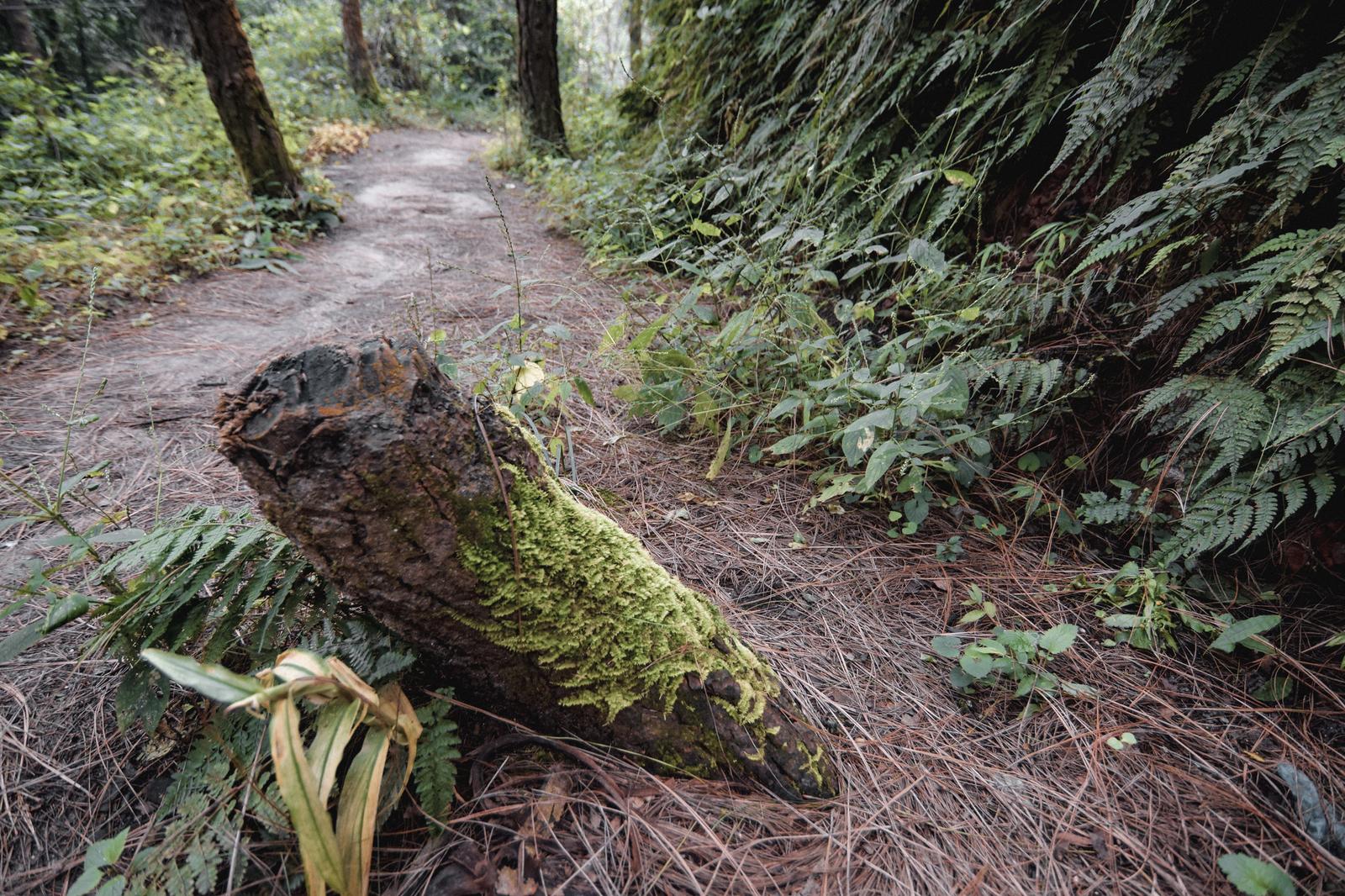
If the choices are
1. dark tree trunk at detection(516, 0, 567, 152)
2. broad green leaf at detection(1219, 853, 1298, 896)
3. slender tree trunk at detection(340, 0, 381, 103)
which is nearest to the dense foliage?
broad green leaf at detection(1219, 853, 1298, 896)

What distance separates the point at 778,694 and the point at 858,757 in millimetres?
262

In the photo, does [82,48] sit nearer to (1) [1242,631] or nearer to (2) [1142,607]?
(2) [1142,607]

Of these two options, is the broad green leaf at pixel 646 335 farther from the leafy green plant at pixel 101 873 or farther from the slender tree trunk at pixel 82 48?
the slender tree trunk at pixel 82 48

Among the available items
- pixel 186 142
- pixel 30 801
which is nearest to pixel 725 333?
pixel 30 801

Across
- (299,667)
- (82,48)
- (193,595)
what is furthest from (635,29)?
(299,667)

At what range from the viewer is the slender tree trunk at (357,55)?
10.4m

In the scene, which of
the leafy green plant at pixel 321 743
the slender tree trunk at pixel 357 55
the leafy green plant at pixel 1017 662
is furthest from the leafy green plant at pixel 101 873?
the slender tree trunk at pixel 357 55

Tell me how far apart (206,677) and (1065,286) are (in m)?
2.48

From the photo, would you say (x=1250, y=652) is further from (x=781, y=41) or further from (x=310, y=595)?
(x=781, y=41)

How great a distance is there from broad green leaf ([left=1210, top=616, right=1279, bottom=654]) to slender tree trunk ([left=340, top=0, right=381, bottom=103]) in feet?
45.6

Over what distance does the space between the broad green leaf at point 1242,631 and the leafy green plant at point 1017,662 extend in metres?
0.38

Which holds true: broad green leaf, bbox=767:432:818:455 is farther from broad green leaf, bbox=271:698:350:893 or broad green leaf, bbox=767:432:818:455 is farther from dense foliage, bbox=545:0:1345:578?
broad green leaf, bbox=271:698:350:893

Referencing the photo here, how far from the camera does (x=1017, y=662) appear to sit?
1.51 m

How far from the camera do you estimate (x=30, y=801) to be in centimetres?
116
